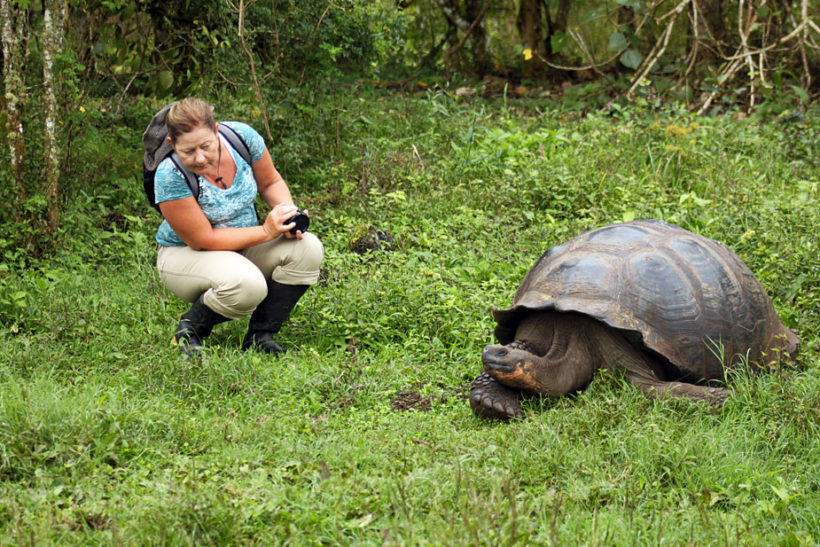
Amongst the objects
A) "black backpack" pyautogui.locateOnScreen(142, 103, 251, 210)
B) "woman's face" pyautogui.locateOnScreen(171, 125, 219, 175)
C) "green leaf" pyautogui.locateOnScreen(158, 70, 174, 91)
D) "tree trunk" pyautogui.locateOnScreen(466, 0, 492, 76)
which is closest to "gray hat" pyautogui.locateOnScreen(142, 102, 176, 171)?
"black backpack" pyautogui.locateOnScreen(142, 103, 251, 210)

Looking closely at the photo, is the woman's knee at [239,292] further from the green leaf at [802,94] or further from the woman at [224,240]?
the green leaf at [802,94]

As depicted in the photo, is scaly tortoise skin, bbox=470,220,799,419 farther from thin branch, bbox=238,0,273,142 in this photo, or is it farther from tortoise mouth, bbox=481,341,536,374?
thin branch, bbox=238,0,273,142

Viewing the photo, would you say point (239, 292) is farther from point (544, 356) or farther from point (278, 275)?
point (544, 356)

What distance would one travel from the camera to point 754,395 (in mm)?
3240

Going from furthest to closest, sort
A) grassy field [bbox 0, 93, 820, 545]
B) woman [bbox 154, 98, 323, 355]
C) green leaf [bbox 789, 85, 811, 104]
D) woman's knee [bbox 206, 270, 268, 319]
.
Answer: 1. green leaf [bbox 789, 85, 811, 104]
2. woman's knee [bbox 206, 270, 268, 319]
3. woman [bbox 154, 98, 323, 355]
4. grassy field [bbox 0, 93, 820, 545]

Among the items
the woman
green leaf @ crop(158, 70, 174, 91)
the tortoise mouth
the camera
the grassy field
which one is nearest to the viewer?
the grassy field

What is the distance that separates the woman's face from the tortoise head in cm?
151

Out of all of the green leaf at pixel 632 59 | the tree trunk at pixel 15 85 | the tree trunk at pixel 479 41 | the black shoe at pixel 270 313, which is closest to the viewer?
the black shoe at pixel 270 313

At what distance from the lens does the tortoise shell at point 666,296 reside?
3324 mm

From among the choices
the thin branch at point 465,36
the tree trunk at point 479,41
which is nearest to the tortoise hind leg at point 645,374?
the thin branch at point 465,36

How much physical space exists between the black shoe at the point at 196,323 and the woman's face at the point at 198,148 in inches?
26.8

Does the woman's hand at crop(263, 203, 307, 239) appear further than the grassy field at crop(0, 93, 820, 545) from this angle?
Yes

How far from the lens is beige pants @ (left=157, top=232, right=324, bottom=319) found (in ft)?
12.7

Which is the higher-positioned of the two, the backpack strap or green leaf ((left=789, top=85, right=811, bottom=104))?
green leaf ((left=789, top=85, right=811, bottom=104))
